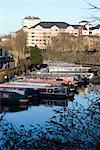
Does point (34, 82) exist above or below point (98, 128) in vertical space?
below

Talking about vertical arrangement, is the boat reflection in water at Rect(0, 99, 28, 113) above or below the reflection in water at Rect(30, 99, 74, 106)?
above

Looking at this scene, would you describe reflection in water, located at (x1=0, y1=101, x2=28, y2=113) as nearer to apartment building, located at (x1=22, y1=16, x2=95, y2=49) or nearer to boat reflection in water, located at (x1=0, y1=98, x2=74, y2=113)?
boat reflection in water, located at (x1=0, y1=98, x2=74, y2=113)

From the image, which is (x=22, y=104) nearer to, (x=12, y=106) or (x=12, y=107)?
(x=12, y=106)

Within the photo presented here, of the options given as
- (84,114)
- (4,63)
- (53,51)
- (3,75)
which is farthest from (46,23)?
(84,114)

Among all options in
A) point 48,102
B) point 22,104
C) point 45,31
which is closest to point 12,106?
point 22,104

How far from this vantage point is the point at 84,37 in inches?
1623

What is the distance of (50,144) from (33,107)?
1074cm

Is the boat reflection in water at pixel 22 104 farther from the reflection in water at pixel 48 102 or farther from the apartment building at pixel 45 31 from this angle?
the apartment building at pixel 45 31

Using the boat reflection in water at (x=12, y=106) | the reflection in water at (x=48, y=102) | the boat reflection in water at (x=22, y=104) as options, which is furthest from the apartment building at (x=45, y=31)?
the boat reflection in water at (x=12, y=106)

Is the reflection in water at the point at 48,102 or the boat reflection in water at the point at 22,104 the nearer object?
the boat reflection in water at the point at 22,104

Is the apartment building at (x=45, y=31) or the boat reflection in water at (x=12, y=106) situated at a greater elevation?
the boat reflection in water at (x=12, y=106)

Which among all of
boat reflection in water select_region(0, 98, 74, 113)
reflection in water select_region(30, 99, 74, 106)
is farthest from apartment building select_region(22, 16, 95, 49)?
boat reflection in water select_region(0, 98, 74, 113)

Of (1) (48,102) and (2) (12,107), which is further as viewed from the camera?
(1) (48,102)

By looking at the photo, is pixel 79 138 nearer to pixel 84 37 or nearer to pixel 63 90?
pixel 63 90
